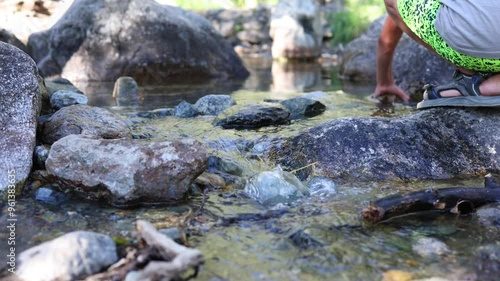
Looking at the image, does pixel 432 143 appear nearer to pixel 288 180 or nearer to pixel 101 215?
pixel 288 180

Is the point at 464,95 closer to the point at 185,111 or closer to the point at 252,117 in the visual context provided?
the point at 252,117

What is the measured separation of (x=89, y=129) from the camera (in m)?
2.59

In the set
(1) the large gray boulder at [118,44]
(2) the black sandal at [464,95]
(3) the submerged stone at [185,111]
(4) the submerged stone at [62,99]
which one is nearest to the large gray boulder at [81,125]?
(4) the submerged stone at [62,99]

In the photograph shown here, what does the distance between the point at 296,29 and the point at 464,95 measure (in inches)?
411

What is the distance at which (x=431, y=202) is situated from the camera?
1.98 metres

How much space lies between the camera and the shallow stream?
1.54 metres

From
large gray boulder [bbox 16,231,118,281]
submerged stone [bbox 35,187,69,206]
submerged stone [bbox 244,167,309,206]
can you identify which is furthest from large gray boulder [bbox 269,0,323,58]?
large gray boulder [bbox 16,231,118,281]

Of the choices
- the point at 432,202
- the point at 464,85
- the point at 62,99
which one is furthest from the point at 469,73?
the point at 62,99

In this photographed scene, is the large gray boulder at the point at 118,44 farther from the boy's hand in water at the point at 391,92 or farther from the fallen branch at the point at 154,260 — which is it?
the fallen branch at the point at 154,260

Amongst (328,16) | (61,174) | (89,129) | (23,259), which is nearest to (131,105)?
(89,129)

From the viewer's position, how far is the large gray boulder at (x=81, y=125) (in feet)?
8.44

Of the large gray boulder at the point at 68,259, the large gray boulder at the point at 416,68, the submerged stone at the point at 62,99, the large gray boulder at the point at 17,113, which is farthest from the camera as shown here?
the large gray boulder at the point at 416,68

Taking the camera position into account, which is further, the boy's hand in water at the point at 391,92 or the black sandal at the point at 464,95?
the boy's hand in water at the point at 391,92

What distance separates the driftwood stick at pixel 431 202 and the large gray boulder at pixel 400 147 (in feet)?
1.57
